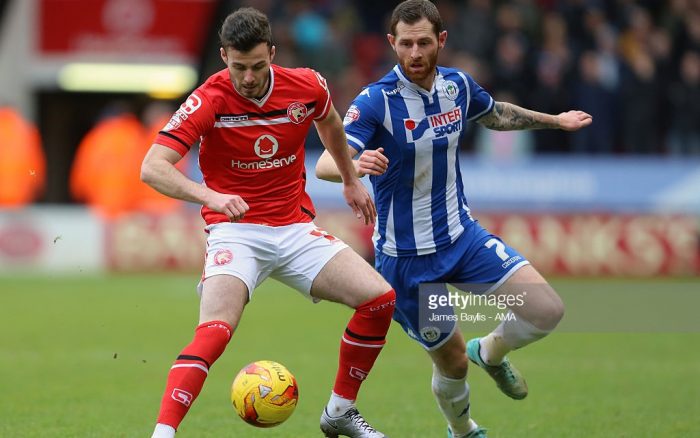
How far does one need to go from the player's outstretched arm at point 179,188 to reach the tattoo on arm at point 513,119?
2141 millimetres

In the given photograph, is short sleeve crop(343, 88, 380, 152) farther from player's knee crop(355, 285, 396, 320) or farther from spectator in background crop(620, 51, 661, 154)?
spectator in background crop(620, 51, 661, 154)

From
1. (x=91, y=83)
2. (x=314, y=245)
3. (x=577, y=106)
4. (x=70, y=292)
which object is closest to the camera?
(x=314, y=245)

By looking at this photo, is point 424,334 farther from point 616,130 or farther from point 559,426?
point 616,130

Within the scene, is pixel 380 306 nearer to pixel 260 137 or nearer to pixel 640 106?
pixel 260 137

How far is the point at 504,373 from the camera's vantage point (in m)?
7.29

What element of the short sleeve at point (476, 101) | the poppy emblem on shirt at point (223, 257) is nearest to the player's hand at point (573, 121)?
the short sleeve at point (476, 101)

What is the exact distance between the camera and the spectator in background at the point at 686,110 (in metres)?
20.0

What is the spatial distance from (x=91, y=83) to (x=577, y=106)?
924cm

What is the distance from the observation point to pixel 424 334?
22.9 ft

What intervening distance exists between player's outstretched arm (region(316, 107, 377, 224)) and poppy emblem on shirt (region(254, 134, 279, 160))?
318mm

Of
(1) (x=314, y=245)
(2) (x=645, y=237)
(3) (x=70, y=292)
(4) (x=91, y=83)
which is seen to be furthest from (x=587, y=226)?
(1) (x=314, y=245)

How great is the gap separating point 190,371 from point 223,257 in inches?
30.2

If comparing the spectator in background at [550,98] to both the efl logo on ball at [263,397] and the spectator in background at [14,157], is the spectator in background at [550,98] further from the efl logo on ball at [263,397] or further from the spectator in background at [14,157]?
the efl logo on ball at [263,397]

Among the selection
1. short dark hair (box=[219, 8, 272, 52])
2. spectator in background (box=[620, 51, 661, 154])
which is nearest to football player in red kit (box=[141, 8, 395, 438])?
short dark hair (box=[219, 8, 272, 52])
